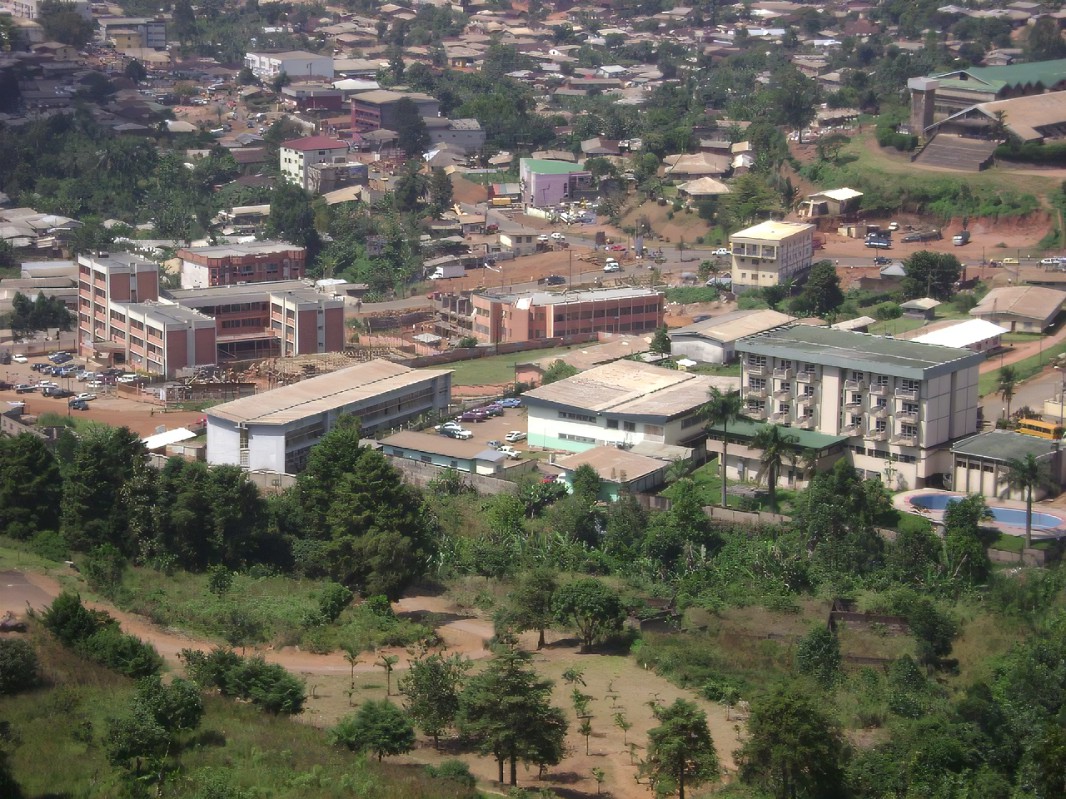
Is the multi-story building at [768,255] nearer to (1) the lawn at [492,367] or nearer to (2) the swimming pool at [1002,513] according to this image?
(1) the lawn at [492,367]

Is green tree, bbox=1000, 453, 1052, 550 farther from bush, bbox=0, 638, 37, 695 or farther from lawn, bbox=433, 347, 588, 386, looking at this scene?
bush, bbox=0, 638, 37, 695

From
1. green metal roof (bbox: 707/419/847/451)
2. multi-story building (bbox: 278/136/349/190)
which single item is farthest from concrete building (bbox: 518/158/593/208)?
green metal roof (bbox: 707/419/847/451)

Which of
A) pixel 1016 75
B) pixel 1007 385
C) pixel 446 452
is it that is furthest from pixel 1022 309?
pixel 1016 75

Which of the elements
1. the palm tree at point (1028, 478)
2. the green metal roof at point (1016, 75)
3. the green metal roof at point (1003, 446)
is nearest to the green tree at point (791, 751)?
the palm tree at point (1028, 478)

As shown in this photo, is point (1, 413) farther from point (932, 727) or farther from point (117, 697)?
point (932, 727)

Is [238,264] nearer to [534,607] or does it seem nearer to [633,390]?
[633,390]

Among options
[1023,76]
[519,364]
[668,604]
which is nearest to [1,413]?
[519,364]
